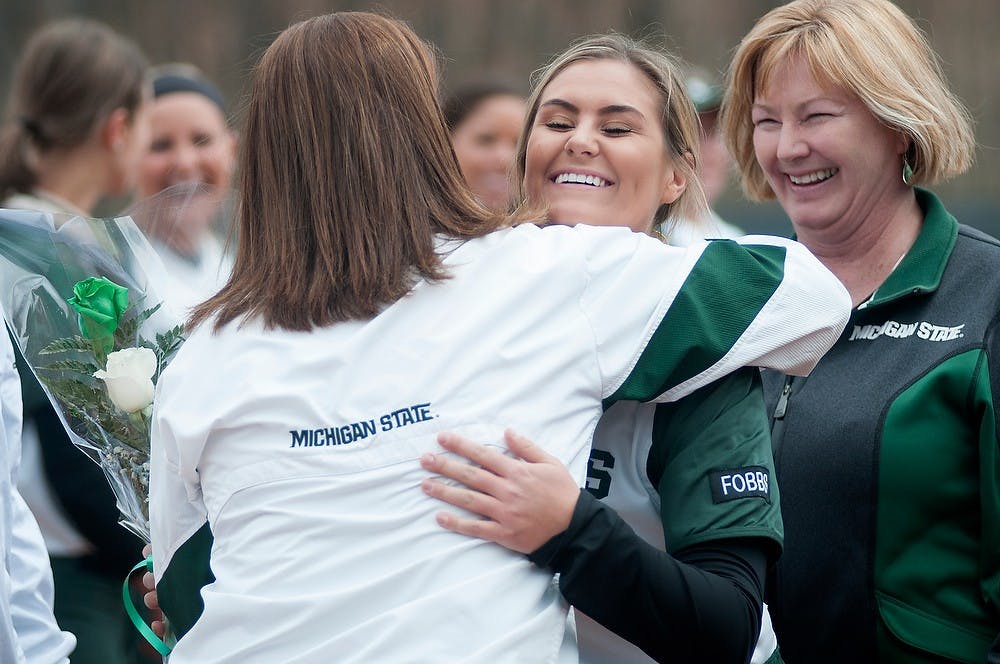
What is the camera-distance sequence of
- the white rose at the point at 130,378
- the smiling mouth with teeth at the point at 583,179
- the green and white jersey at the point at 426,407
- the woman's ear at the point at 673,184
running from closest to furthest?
the green and white jersey at the point at 426,407 < the white rose at the point at 130,378 < the smiling mouth with teeth at the point at 583,179 < the woman's ear at the point at 673,184

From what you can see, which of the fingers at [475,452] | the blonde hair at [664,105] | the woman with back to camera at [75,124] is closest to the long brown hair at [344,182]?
the fingers at [475,452]

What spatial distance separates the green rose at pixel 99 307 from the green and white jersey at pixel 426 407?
37 centimetres

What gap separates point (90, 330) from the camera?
226 cm

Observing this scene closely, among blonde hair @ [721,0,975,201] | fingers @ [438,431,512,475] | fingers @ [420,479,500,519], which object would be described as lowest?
fingers @ [420,479,500,519]

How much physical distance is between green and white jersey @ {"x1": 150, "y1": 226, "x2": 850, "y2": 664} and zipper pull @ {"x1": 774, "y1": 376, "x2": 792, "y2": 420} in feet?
2.43

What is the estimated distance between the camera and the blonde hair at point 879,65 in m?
2.70

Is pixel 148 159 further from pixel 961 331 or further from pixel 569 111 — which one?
pixel 961 331

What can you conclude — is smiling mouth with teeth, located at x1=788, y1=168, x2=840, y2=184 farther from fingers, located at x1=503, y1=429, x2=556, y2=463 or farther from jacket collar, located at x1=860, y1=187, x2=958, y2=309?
fingers, located at x1=503, y1=429, x2=556, y2=463

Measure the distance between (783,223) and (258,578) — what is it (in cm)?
573

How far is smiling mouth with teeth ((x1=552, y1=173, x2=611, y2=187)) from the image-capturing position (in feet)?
7.96

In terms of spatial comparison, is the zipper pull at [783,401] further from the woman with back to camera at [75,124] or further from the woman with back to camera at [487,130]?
the woman with back to camera at [487,130]

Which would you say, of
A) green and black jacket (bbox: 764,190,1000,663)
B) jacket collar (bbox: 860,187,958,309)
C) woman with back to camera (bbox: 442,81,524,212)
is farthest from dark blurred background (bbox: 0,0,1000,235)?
green and black jacket (bbox: 764,190,1000,663)

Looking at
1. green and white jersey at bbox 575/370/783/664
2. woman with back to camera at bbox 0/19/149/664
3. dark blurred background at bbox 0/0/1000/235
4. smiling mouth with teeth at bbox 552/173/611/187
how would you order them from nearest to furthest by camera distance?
green and white jersey at bbox 575/370/783/664 < smiling mouth with teeth at bbox 552/173/611/187 < woman with back to camera at bbox 0/19/149/664 < dark blurred background at bbox 0/0/1000/235

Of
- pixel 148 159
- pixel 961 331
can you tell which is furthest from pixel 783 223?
pixel 961 331
